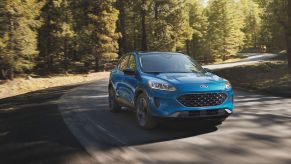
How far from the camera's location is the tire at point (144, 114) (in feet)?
30.1

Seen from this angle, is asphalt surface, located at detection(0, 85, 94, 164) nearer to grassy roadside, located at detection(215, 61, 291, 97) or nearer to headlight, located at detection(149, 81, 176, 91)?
headlight, located at detection(149, 81, 176, 91)

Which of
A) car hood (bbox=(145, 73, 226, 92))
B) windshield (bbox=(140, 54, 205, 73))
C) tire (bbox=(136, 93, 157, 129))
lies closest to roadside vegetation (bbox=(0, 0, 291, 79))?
windshield (bbox=(140, 54, 205, 73))

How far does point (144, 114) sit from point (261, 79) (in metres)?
13.5

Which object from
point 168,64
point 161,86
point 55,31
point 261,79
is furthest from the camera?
point 55,31

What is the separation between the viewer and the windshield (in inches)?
400

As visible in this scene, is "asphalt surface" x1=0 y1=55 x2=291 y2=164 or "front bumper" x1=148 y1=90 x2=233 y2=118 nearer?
"asphalt surface" x1=0 y1=55 x2=291 y2=164

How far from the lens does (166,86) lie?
8883 mm

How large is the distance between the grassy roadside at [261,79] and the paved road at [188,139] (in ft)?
19.3

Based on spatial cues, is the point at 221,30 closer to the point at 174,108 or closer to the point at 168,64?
the point at 168,64

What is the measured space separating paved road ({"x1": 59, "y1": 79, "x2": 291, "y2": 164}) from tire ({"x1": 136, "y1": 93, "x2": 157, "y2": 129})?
0.54ft

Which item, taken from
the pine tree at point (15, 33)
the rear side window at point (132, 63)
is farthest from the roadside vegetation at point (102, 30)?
the rear side window at point (132, 63)

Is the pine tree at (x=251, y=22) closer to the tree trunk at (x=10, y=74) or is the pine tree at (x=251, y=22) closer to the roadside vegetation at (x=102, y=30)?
the roadside vegetation at (x=102, y=30)

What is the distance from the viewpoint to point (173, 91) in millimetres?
8727

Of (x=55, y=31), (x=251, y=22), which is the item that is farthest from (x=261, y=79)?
(x=251, y=22)
